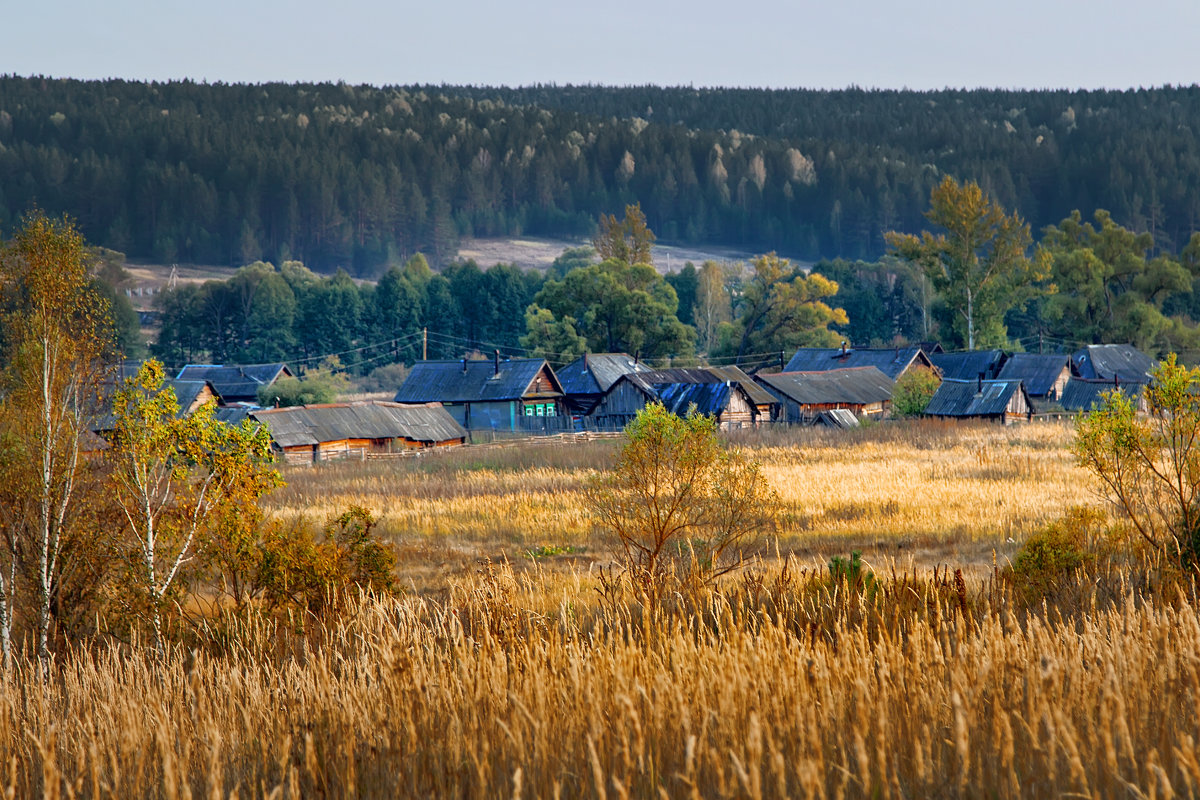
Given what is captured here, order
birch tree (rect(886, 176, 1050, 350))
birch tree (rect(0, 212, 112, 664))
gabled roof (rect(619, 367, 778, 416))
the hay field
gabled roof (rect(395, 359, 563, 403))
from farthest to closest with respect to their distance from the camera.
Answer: birch tree (rect(886, 176, 1050, 350)), gabled roof (rect(395, 359, 563, 403)), gabled roof (rect(619, 367, 778, 416)), the hay field, birch tree (rect(0, 212, 112, 664))

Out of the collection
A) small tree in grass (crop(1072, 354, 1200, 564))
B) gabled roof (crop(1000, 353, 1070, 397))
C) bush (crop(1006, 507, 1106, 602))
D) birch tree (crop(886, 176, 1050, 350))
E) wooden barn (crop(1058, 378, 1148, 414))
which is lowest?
wooden barn (crop(1058, 378, 1148, 414))

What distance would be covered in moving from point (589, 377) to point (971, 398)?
21.2 m

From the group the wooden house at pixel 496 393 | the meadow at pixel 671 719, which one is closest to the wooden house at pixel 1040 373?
the wooden house at pixel 496 393

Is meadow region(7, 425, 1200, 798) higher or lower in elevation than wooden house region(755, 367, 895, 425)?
higher

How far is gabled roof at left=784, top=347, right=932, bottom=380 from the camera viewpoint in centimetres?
6756

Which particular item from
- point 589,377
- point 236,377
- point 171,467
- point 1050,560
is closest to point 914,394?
point 589,377

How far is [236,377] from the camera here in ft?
229

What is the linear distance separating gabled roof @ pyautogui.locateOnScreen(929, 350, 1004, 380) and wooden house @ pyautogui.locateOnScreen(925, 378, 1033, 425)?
1015cm

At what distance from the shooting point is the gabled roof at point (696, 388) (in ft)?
182

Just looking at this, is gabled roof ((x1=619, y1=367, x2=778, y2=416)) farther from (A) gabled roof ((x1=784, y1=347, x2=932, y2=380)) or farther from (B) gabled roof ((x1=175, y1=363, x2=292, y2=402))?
(B) gabled roof ((x1=175, y1=363, x2=292, y2=402))

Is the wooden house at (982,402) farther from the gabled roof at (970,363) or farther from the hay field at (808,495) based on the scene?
the gabled roof at (970,363)

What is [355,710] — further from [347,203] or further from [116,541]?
[347,203]

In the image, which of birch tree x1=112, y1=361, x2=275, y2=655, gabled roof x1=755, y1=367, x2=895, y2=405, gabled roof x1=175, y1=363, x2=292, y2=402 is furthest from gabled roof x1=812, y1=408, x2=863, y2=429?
birch tree x1=112, y1=361, x2=275, y2=655

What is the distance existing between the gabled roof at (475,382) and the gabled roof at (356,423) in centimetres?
650
